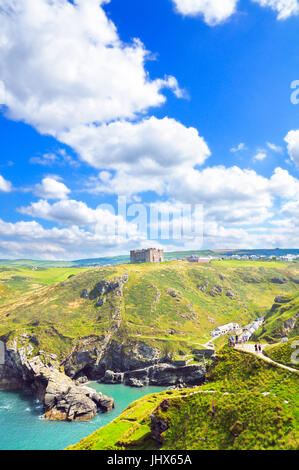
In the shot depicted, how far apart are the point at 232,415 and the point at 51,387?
3040 inches

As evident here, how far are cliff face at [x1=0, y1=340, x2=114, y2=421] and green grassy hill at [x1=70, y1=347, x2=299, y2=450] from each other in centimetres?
4557

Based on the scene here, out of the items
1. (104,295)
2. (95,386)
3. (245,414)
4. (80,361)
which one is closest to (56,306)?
(104,295)

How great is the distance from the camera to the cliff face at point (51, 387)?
78.4 meters

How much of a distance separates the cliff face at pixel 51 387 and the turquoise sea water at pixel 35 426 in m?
2.74

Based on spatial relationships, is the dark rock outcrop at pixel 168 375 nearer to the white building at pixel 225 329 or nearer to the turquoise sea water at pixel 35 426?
the turquoise sea water at pixel 35 426

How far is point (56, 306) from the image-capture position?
154m

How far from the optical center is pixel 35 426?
73312 mm

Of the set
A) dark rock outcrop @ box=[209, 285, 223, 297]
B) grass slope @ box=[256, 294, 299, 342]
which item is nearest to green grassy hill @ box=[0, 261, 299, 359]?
dark rock outcrop @ box=[209, 285, 223, 297]

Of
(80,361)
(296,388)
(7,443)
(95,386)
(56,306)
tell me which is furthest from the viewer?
(56,306)

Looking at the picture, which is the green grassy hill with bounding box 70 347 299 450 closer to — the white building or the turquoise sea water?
the turquoise sea water

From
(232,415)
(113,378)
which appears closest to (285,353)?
(232,415)

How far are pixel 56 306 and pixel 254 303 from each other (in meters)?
136

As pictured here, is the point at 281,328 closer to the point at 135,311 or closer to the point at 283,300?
the point at 283,300
